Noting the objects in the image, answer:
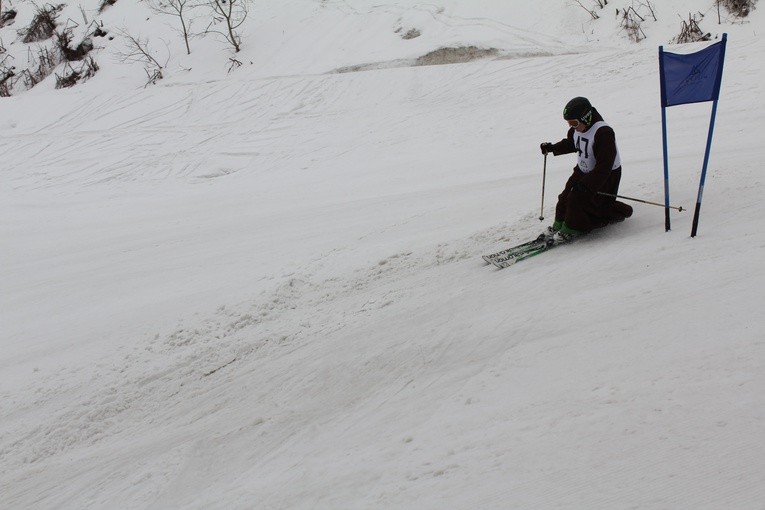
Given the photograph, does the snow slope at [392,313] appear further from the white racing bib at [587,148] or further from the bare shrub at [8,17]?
the bare shrub at [8,17]

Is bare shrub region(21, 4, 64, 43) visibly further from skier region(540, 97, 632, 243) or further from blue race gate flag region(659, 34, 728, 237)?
blue race gate flag region(659, 34, 728, 237)

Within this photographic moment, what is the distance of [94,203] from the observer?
11516mm

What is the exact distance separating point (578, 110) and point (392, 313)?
8.03ft

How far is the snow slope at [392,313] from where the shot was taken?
3025 millimetres

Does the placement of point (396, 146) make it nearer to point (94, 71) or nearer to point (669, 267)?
point (669, 267)

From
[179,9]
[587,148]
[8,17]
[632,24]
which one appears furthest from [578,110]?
[8,17]

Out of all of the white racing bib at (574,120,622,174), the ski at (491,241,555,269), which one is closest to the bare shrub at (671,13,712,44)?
the white racing bib at (574,120,622,174)

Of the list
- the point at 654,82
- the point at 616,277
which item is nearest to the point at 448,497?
the point at 616,277

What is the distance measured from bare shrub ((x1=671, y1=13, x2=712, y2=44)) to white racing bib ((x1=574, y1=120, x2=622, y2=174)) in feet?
31.9

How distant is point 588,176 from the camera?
5406 millimetres

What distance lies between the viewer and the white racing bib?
17.6 ft

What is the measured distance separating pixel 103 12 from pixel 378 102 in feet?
39.4

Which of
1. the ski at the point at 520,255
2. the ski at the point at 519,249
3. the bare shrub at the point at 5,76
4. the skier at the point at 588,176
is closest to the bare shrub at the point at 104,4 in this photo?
the bare shrub at the point at 5,76

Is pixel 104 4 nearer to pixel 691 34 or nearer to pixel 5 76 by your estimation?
pixel 5 76
